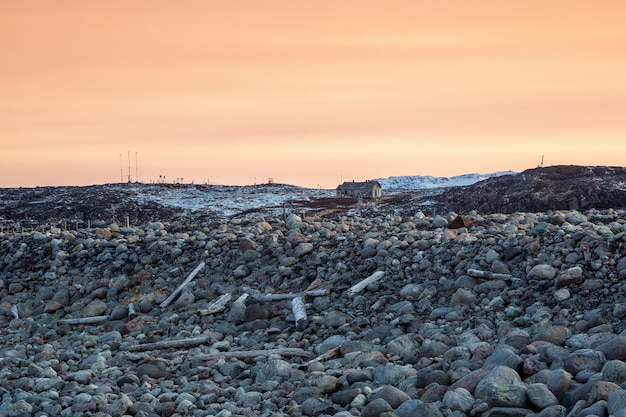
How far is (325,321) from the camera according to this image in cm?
1207

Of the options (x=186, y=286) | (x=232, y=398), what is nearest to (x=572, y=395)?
(x=232, y=398)

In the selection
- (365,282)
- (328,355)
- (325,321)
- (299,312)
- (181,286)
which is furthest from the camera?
(181,286)

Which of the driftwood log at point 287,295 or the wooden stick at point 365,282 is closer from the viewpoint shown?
the wooden stick at point 365,282

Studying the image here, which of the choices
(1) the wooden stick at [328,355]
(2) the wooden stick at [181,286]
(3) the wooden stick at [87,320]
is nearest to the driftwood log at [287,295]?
(2) the wooden stick at [181,286]

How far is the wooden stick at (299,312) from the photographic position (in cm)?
1216

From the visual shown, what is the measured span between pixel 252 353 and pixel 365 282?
8.76 feet

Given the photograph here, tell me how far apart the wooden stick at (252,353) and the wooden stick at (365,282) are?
2.07 meters

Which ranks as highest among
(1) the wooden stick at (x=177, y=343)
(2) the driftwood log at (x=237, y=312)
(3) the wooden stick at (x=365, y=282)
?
(3) the wooden stick at (x=365, y=282)

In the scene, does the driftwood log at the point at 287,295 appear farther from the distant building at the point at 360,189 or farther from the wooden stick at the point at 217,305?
the distant building at the point at 360,189

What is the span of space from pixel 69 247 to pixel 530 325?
38.8 feet

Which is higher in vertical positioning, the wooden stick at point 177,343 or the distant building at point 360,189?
the distant building at point 360,189

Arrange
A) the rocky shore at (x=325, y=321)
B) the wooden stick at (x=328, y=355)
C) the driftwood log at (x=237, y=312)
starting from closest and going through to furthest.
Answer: the rocky shore at (x=325, y=321)
the wooden stick at (x=328, y=355)
the driftwood log at (x=237, y=312)

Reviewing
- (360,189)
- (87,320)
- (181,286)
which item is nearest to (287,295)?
(181,286)

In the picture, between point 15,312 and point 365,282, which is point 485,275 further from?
point 15,312
